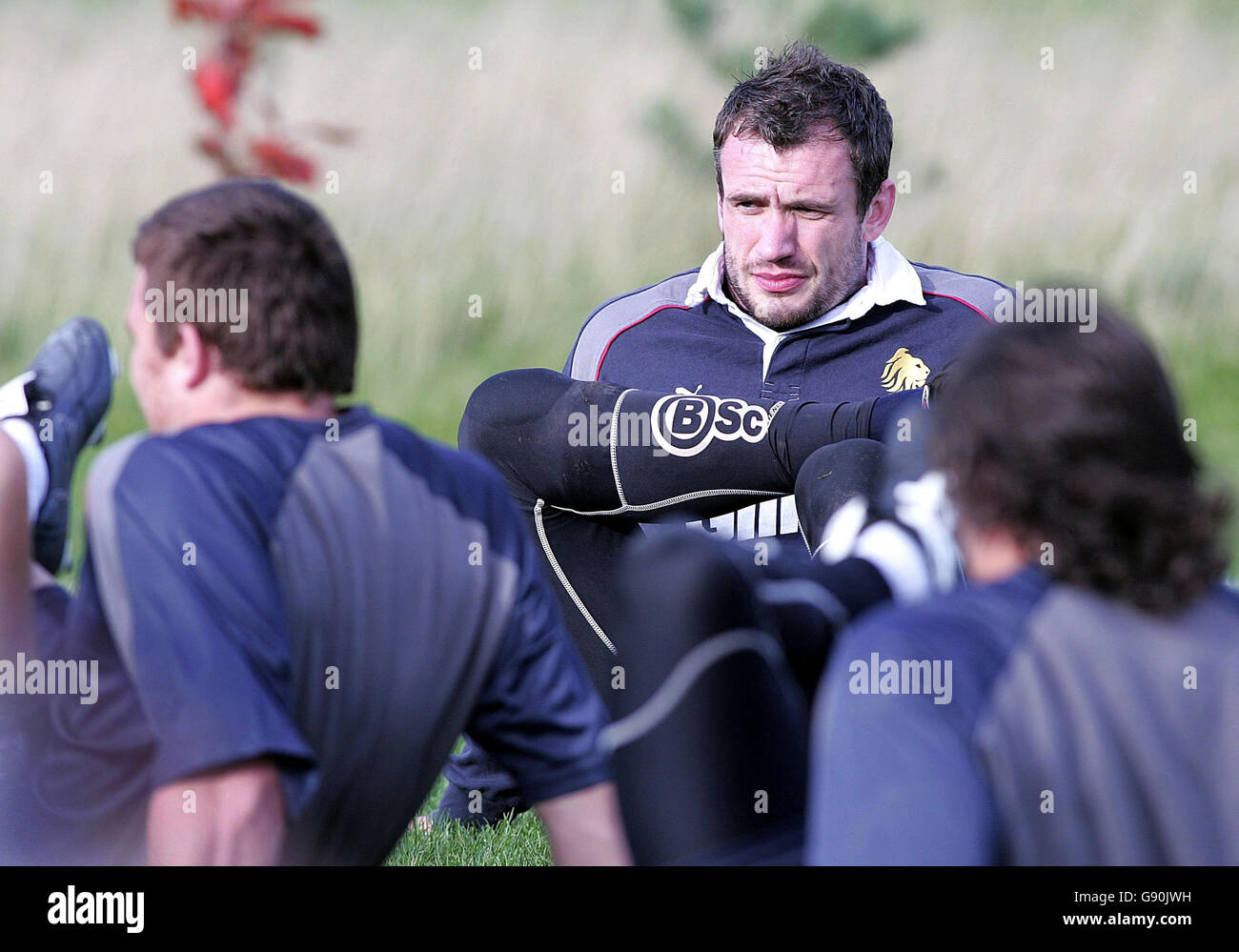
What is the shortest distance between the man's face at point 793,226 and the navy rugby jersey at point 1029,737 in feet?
6.99

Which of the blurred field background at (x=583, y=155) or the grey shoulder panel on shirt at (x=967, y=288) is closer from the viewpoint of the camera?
the grey shoulder panel on shirt at (x=967, y=288)

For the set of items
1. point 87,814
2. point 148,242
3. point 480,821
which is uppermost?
point 148,242

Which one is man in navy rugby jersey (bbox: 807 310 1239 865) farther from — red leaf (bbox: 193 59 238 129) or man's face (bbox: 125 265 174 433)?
red leaf (bbox: 193 59 238 129)

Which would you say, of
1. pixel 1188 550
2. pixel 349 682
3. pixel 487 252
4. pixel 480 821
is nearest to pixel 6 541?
pixel 349 682

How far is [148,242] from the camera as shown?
68.7 inches

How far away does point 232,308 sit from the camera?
1.73 metres

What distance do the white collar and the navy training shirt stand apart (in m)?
1.69

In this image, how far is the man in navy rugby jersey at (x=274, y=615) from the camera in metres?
1.54

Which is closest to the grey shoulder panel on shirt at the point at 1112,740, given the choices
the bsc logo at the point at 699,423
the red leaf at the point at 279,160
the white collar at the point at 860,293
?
the bsc logo at the point at 699,423

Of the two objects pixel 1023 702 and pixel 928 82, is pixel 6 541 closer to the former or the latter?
pixel 1023 702

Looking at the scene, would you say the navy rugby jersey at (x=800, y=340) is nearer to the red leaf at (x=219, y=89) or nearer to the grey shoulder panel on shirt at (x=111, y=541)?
the grey shoulder panel on shirt at (x=111, y=541)

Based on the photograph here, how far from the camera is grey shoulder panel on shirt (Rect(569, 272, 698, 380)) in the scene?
12.0 feet

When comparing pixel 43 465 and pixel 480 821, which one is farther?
pixel 480 821

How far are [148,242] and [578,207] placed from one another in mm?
8214
